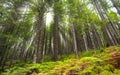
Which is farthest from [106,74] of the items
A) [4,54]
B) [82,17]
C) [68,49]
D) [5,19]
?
[68,49]

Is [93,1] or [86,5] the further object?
[86,5]

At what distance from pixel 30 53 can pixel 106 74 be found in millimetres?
25770

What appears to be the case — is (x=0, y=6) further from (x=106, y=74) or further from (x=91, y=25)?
(x=91, y=25)

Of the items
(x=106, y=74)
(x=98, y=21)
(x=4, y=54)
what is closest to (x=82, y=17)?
(x=98, y=21)

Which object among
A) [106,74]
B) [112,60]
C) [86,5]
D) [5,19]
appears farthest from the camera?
[86,5]

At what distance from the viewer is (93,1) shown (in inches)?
736

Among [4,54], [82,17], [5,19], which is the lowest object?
[4,54]

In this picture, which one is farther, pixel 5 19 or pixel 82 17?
pixel 82 17

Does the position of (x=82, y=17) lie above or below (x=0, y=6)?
above

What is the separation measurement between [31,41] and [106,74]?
2147 centimetres

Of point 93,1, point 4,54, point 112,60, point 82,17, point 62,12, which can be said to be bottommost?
point 112,60

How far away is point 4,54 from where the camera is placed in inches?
569

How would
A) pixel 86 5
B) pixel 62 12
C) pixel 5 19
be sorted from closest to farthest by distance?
1. pixel 5 19
2. pixel 62 12
3. pixel 86 5

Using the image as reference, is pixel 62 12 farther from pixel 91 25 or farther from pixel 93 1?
pixel 91 25
